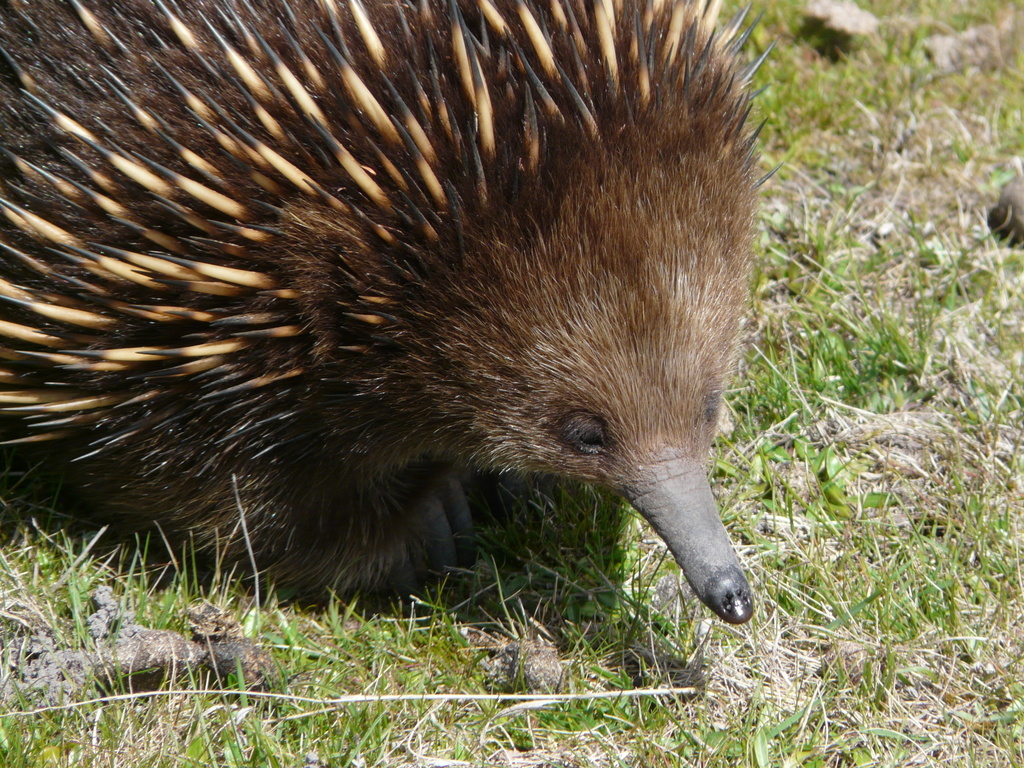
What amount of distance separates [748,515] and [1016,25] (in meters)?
2.84

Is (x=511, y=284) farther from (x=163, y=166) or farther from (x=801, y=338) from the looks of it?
(x=801, y=338)

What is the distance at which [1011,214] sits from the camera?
419 centimetres

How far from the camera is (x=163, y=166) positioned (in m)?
2.58

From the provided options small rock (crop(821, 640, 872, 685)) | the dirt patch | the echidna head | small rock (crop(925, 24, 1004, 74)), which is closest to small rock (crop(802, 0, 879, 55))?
small rock (crop(925, 24, 1004, 74))

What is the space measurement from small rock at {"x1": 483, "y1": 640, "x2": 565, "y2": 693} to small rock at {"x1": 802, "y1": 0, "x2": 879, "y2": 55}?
2.99m

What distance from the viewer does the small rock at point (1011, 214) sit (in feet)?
13.7

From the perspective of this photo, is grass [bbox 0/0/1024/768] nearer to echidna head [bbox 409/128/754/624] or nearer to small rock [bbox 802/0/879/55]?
echidna head [bbox 409/128/754/624]

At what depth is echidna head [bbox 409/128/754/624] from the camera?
2.46 meters

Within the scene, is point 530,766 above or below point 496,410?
below

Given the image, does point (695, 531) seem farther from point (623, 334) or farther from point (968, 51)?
point (968, 51)

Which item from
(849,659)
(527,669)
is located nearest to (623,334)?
(527,669)

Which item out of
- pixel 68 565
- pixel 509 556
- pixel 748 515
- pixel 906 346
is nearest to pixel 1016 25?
pixel 906 346

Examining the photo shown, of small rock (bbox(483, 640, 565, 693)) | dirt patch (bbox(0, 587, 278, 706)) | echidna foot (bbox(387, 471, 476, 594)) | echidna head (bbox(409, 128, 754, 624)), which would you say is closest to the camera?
echidna head (bbox(409, 128, 754, 624))

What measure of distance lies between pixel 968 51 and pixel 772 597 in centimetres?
292
